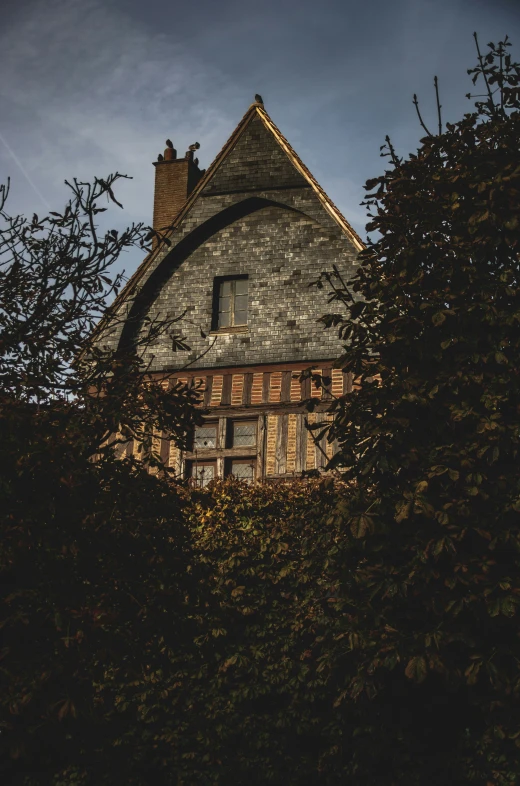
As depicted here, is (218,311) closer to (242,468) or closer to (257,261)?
(257,261)

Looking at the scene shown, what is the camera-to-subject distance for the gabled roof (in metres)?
15.0

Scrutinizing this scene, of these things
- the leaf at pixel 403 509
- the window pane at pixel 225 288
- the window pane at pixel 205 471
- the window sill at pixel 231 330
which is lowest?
the leaf at pixel 403 509

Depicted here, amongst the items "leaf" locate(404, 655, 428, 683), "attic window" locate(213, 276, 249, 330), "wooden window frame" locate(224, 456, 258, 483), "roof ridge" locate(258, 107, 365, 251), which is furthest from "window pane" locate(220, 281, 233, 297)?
"leaf" locate(404, 655, 428, 683)

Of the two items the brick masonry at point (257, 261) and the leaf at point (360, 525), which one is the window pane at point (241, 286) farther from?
the leaf at point (360, 525)

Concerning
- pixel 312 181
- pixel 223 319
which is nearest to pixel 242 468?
pixel 223 319

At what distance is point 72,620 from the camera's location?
5.88 m

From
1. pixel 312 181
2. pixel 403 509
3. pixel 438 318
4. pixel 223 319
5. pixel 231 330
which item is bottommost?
pixel 403 509

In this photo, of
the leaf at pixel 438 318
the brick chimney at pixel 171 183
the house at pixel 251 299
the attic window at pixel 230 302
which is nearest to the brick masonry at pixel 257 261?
the house at pixel 251 299

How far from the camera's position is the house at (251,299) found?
14.3 m

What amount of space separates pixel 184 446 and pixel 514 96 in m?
3.89

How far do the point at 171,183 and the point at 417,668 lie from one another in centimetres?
1362

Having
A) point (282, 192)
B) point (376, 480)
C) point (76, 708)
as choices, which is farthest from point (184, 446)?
point (282, 192)

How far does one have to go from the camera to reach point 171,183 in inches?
706

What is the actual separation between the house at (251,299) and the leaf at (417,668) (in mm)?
7691
